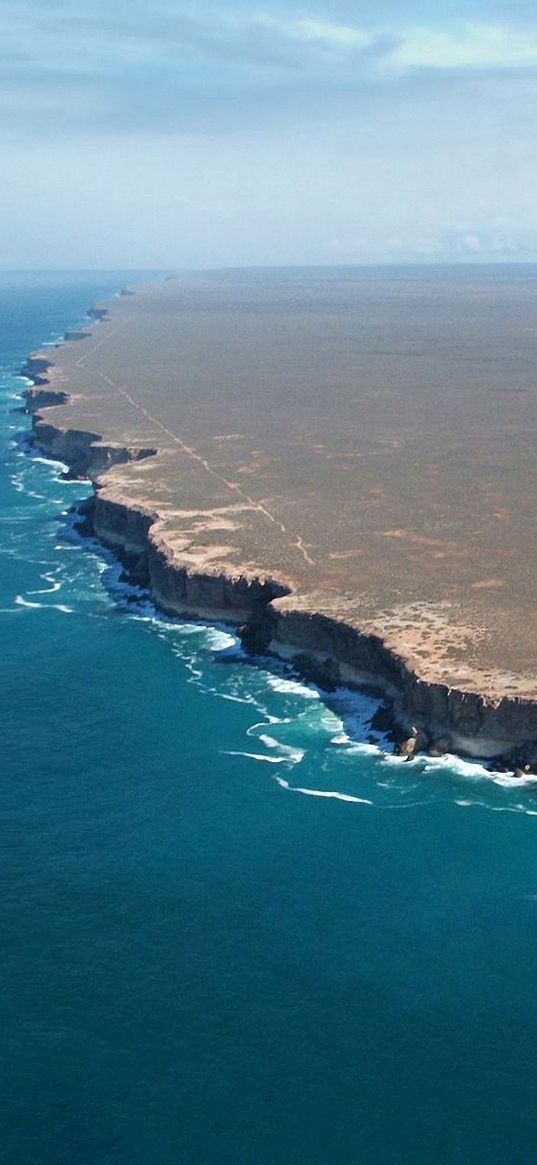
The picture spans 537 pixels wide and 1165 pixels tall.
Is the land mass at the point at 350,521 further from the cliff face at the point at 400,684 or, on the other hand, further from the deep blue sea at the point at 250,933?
the deep blue sea at the point at 250,933

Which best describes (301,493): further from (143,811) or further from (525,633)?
(143,811)

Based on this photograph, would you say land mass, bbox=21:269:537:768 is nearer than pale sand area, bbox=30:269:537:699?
Yes

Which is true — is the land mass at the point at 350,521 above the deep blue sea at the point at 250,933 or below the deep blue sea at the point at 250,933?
above

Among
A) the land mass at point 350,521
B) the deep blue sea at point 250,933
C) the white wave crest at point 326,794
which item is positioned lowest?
the deep blue sea at point 250,933

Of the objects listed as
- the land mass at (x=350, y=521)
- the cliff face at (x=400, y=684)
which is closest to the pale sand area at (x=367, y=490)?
the land mass at (x=350, y=521)

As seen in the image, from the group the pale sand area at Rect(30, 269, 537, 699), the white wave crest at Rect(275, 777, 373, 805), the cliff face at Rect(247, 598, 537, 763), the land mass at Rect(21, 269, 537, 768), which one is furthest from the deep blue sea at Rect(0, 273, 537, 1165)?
the pale sand area at Rect(30, 269, 537, 699)

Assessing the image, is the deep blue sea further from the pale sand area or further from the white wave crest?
the pale sand area

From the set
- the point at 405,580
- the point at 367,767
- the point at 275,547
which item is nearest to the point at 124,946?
the point at 367,767
